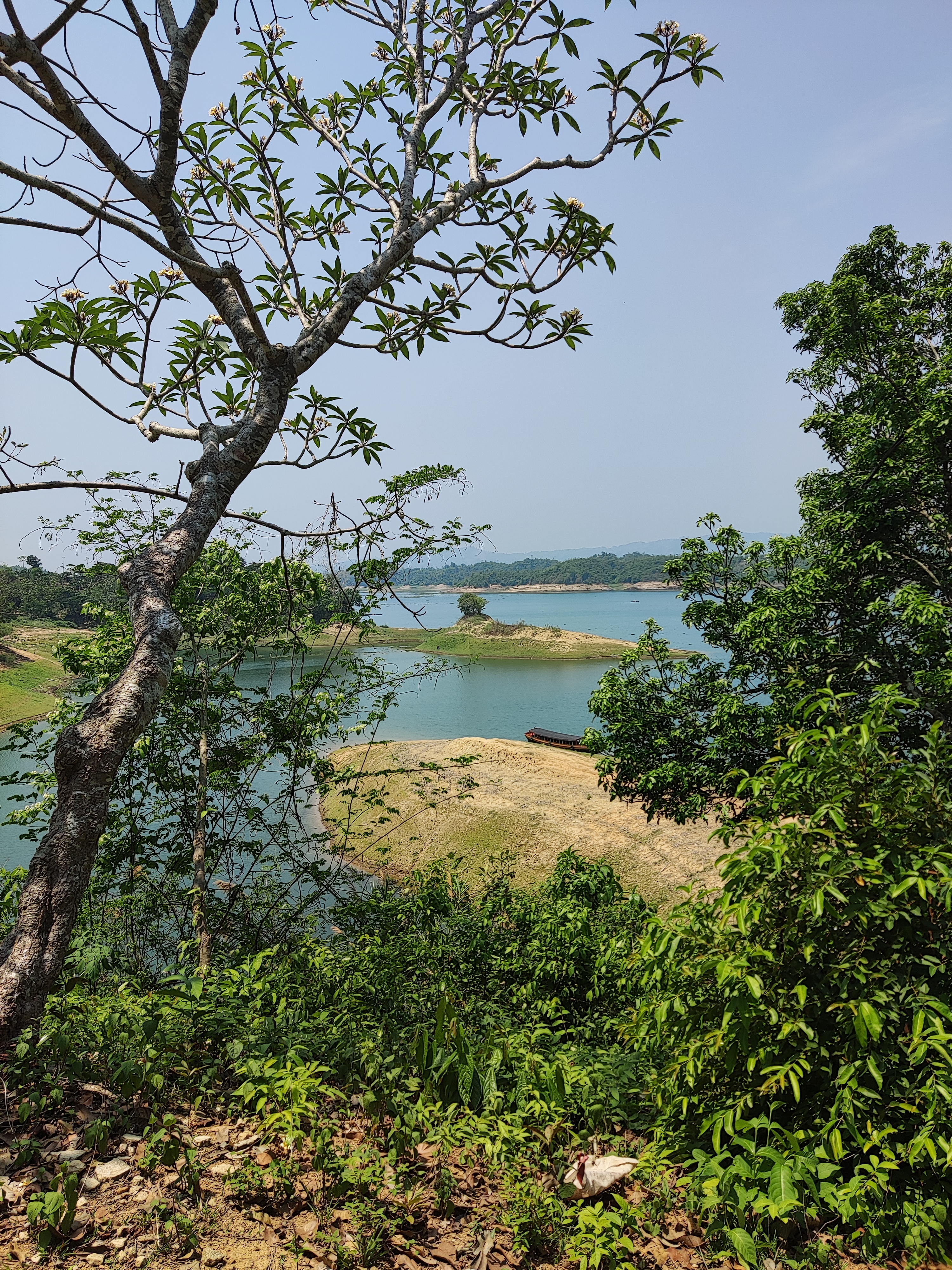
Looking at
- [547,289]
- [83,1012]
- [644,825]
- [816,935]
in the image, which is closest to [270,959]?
[83,1012]

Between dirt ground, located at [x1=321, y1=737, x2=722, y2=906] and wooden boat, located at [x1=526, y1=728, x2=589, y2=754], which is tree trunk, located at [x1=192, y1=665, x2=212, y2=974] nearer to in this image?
dirt ground, located at [x1=321, y1=737, x2=722, y2=906]

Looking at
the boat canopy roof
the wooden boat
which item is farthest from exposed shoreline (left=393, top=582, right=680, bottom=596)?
the wooden boat

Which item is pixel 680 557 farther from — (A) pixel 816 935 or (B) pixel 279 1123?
(B) pixel 279 1123

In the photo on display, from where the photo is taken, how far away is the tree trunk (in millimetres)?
4430

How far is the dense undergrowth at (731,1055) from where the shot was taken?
2.18m

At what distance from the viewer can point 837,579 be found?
9180mm

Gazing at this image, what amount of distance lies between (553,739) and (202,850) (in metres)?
23.9

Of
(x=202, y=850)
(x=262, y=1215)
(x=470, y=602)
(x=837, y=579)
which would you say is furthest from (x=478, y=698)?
(x=262, y=1215)

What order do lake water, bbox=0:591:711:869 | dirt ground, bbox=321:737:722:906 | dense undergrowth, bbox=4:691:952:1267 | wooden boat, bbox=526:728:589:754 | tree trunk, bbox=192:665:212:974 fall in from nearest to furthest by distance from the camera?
dense undergrowth, bbox=4:691:952:1267 < tree trunk, bbox=192:665:212:974 < lake water, bbox=0:591:711:869 < dirt ground, bbox=321:737:722:906 < wooden boat, bbox=526:728:589:754

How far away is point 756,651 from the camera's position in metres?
9.05

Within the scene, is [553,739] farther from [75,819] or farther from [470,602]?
[470,602]

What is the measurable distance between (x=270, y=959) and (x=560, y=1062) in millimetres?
2294

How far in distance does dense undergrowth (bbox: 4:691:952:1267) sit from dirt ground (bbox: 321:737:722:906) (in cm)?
988

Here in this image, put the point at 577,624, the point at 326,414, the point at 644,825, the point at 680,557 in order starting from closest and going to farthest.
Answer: the point at 326,414
the point at 680,557
the point at 644,825
the point at 577,624
